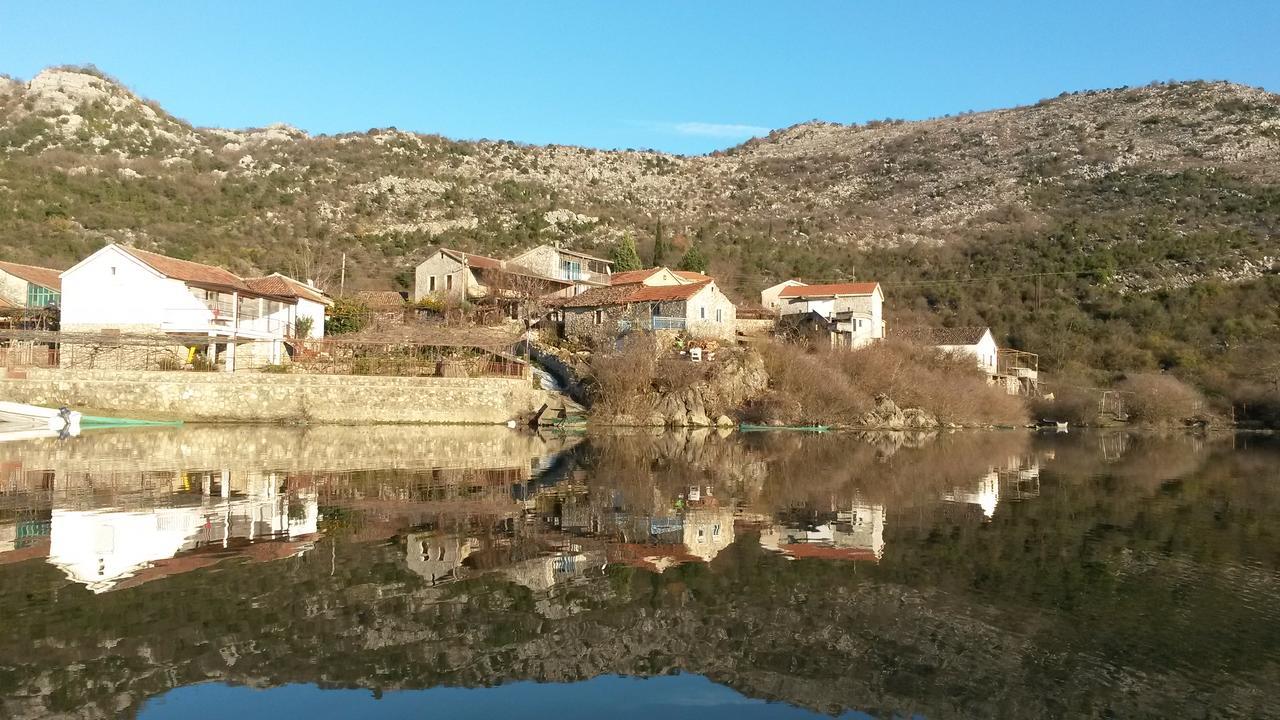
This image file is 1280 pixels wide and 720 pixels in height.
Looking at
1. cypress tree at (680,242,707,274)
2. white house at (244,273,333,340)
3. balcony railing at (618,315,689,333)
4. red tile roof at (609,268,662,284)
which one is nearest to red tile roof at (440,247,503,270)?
red tile roof at (609,268,662,284)

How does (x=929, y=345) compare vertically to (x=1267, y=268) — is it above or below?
below

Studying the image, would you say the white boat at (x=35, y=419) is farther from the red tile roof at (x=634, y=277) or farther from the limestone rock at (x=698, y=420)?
the red tile roof at (x=634, y=277)

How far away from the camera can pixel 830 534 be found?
13.8m

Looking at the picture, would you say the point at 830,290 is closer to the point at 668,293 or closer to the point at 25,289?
the point at 668,293

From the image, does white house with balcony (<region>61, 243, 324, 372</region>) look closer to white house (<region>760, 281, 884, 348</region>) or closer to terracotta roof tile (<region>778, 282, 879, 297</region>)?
white house (<region>760, 281, 884, 348</region>)

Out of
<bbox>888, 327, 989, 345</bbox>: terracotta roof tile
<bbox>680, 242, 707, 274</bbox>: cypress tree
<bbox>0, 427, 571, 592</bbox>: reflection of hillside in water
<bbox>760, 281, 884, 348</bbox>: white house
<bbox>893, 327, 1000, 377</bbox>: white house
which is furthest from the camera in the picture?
<bbox>680, 242, 707, 274</bbox>: cypress tree

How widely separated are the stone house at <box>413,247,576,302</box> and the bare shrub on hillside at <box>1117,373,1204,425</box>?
38287 mm

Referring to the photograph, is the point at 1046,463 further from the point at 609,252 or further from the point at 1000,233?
the point at 1000,233

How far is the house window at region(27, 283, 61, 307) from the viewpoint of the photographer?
42625 millimetres

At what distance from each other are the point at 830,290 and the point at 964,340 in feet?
35.2

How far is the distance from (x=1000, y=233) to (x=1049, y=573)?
262ft

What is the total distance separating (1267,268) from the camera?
7000 centimetres

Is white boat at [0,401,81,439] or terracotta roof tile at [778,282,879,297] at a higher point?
terracotta roof tile at [778,282,879,297]

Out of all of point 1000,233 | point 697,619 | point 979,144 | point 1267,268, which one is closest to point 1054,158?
point 979,144
